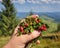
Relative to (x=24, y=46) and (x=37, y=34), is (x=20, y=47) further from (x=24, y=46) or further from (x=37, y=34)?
(x=37, y=34)

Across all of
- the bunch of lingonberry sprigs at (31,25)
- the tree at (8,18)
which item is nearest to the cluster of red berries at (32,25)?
the bunch of lingonberry sprigs at (31,25)

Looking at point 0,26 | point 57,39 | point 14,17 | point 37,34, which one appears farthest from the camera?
point 14,17

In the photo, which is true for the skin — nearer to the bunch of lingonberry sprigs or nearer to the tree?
the bunch of lingonberry sprigs

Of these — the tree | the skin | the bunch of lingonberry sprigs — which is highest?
the bunch of lingonberry sprigs

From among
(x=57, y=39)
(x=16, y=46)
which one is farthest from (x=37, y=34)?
(x=57, y=39)

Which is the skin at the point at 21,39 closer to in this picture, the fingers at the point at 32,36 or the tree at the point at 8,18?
the fingers at the point at 32,36

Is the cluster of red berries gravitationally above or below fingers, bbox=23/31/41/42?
above

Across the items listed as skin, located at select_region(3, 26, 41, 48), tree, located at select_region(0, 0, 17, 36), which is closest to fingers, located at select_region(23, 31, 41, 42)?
skin, located at select_region(3, 26, 41, 48)
